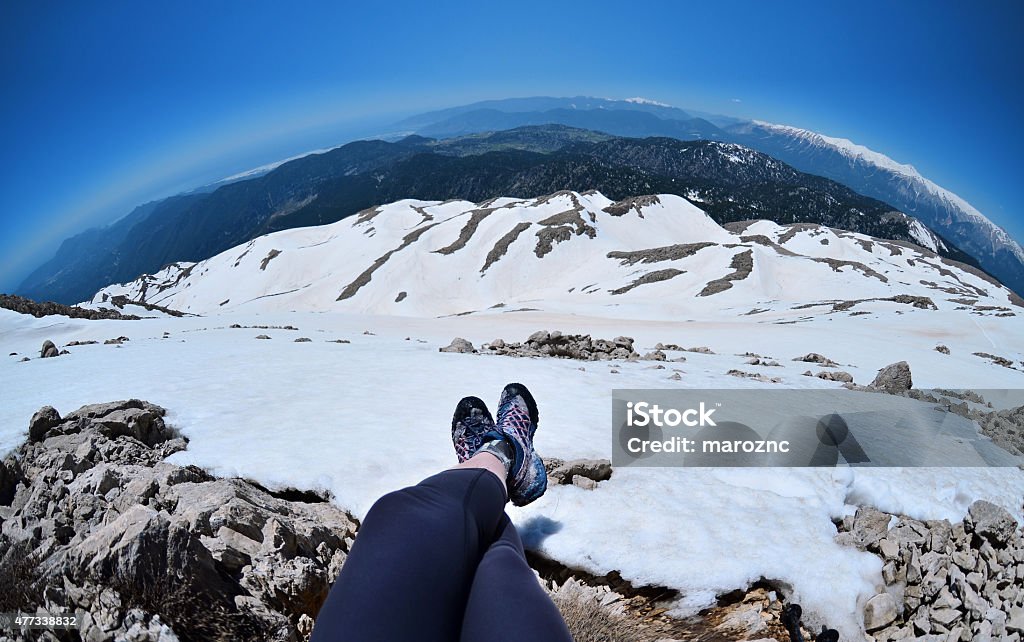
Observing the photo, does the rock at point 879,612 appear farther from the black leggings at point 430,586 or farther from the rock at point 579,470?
the black leggings at point 430,586

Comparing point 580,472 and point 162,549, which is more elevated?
point 162,549

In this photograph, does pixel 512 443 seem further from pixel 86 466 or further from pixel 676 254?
pixel 676 254

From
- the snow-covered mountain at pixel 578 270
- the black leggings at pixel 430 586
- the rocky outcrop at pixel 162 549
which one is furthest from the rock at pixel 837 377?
the snow-covered mountain at pixel 578 270

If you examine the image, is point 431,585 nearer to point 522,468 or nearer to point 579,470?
point 522,468

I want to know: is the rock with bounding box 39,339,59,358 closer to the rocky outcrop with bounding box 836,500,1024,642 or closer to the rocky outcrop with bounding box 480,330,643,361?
the rocky outcrop with bounding box 480,330,643,361

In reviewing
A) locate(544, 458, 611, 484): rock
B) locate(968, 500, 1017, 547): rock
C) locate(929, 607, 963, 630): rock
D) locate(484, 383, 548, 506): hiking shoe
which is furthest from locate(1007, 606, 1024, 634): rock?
locate(484, 383, 548, 506): hiking shoe

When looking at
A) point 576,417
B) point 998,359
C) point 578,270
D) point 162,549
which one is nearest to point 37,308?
point 162,549

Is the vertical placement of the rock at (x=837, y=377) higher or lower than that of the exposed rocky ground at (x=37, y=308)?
lower

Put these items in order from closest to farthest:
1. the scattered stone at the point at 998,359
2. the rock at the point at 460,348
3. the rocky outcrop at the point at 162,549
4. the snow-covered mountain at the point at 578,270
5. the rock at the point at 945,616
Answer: the rocky outcrop at the point at 162,549 < the rock at the point at 945,616 < the rock at the point at 460,348 < the scattered stone at the point at 998,359 < the snow-covered mountain at the point at 578,270

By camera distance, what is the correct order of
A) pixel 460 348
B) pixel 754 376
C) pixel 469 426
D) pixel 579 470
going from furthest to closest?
pixel 460 348 < pixel 754 376 < pixel 469 426 < pixel 579 470
